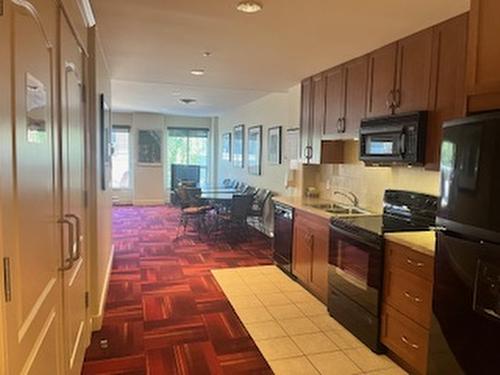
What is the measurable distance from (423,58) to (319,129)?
1.67 metres

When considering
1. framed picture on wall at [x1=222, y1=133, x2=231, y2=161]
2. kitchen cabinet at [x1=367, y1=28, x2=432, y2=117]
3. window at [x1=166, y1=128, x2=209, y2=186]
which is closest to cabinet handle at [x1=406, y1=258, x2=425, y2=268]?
kitchen cabinet at [x1=367, y1=28, x2=432, y2=117]

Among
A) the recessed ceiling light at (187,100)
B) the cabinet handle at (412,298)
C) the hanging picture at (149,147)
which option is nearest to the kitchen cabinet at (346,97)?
the cabinet handle at (412,298)

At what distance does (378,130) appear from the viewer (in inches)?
130

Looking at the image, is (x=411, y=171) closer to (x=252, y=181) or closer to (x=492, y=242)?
(x=492, y=242)

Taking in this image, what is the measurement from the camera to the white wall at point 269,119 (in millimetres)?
5720

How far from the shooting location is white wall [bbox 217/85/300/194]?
572cm

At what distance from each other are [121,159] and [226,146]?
9.79 feet

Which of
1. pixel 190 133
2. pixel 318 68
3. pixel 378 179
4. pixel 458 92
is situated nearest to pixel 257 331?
pixel 378 179

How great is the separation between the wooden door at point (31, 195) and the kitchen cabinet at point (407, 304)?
210 cm

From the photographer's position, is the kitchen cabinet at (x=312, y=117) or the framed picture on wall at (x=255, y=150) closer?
the kitchen cabinet at (x=312, y=117)

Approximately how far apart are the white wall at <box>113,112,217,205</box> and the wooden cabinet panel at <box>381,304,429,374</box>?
28.3ft

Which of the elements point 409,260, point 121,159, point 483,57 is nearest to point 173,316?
point 409,260

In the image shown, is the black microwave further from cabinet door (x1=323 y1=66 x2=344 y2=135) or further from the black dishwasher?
the black dishwasher

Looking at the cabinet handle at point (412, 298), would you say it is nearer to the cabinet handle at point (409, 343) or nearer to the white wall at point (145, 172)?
the cabinet handle at point (409, 343)
